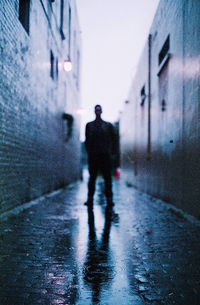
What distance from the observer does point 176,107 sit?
671 cm

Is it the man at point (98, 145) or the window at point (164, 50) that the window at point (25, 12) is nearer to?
the man at point (98, 145)

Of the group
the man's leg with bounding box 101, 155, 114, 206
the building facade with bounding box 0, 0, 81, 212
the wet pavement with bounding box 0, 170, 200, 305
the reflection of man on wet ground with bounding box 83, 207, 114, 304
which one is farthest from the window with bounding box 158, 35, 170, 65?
the reflection of man on wet ground with bounding box 83, 207, 114, 304

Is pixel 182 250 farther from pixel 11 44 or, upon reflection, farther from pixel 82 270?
pixel 11 44

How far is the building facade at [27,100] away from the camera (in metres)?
5.33

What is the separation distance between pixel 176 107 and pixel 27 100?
3260mm

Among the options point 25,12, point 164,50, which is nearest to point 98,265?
point 25,12

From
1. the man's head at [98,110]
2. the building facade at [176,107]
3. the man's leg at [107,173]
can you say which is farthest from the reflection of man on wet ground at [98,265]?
the man's head at [98,110]

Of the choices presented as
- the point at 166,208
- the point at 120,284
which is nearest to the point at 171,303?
the point at 120,284

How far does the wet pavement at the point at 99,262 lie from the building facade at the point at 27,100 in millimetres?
1145

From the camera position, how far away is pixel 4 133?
5.29 metres

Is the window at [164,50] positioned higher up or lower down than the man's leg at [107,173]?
higher up

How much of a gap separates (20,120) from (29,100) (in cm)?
96

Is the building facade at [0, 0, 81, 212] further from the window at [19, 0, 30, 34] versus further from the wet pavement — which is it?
the wet pavement

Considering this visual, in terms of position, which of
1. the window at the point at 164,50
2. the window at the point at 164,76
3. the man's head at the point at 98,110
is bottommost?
the man's head at the point at 98,110
